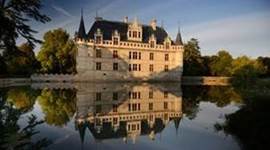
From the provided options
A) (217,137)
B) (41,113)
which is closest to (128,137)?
(217,137)

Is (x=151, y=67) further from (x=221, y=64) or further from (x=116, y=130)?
(x=116, y=130)

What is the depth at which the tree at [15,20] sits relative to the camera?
3381mm

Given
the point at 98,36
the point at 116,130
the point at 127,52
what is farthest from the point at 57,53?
the point at 116,130

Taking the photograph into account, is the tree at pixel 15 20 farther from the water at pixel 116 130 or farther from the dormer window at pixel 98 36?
the dormer window at pixel 98 36

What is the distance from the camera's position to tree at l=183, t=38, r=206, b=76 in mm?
39969

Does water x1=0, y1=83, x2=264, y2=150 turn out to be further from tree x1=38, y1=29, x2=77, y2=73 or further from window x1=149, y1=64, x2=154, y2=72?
window x1=149, y1=64, x2=154, y2=72

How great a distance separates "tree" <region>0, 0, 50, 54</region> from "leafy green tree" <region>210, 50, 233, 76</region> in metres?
34.0

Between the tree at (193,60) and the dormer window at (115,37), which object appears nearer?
the dormer window at (115,37)

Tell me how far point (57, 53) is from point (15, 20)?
29633 mm

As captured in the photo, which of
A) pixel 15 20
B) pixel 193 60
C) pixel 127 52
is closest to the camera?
pixel 15 20

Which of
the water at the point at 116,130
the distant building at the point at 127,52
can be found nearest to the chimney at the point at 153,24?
the distant building at the point at 127,52

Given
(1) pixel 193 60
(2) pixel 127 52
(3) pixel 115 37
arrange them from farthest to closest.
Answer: (1) pixel 193 60 < (2) pixel 127 52 < (3) pixel 115 37

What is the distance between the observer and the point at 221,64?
3831 cm

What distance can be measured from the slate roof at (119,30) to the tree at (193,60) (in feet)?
17.7
